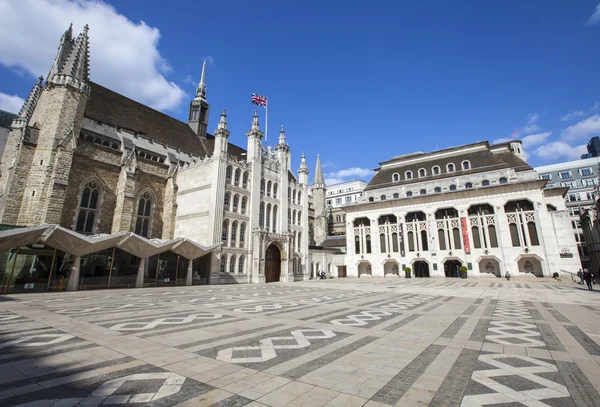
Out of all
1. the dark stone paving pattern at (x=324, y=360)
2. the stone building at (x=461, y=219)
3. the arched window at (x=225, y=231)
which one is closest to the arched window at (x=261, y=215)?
the arched window at (x=225, y=231)

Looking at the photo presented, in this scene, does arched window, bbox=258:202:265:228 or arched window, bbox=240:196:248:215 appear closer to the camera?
arched window, bbox=240:196:248:215

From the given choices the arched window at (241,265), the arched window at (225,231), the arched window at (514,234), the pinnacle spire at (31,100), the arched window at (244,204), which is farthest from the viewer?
the arched window at (514,234)

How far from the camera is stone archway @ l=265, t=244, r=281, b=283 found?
3458 cm

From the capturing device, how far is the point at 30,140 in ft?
81.2

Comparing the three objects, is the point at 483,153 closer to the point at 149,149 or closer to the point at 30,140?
the point at 149,149

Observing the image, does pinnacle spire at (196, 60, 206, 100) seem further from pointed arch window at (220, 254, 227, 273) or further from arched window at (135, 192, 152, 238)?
pointed arch window at (220, 254, 227, 273)

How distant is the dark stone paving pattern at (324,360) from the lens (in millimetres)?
4351

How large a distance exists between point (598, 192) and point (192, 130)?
68.7 meters

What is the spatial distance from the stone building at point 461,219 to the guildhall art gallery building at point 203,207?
170mm

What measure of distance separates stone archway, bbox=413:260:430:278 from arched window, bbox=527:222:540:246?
13.6 m

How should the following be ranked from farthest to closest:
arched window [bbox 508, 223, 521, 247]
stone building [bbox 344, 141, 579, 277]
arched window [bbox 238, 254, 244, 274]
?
1. arched window [bbox 508, 223, 521, 247]
2. stone building [bbox 344, 141, 579, 277]
3. arched window [bbox 238, 254, 244, 274]

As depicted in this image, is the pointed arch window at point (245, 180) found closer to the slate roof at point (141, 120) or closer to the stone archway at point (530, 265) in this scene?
the slate roof at point (141, 120)

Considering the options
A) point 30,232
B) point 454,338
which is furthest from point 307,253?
point 454,338

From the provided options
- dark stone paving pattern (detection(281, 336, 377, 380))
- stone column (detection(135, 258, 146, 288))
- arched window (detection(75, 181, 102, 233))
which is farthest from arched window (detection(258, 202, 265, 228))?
dark stone paving pattern (detection(281, 336, 377, 380))
